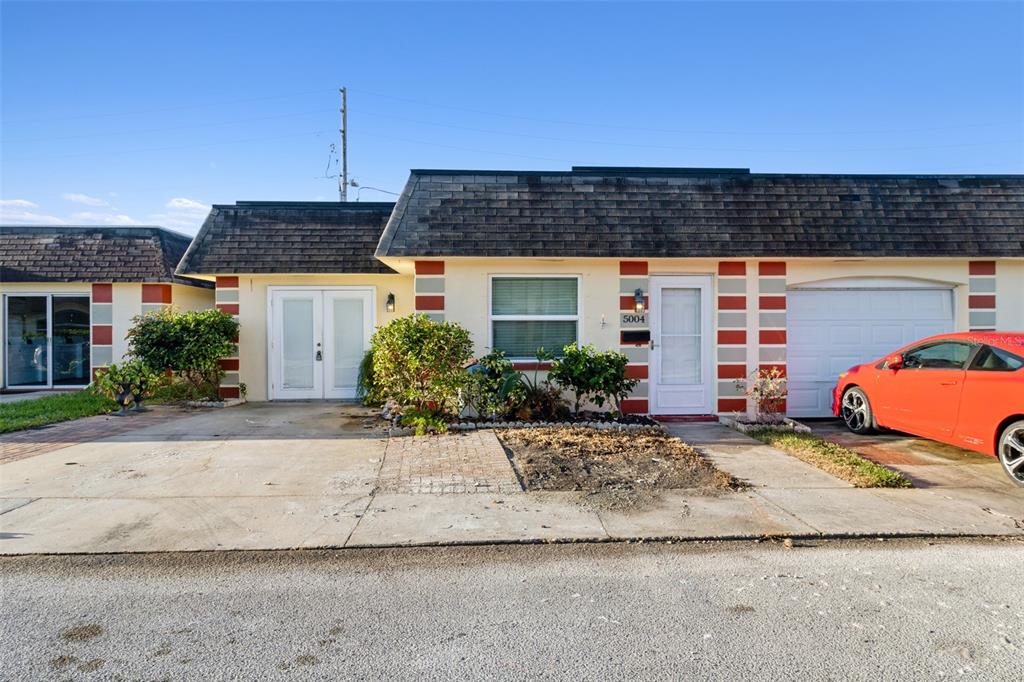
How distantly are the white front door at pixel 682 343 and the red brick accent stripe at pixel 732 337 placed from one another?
195 mm

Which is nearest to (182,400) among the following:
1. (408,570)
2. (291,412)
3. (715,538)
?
(291,412)

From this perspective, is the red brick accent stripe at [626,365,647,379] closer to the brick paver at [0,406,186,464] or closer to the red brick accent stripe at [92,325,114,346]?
the brick paver at [0,406,186,464]

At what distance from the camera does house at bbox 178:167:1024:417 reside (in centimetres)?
1067

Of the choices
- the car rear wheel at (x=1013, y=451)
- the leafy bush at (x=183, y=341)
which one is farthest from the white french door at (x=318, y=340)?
the car rear wheel at (x=1013, y=451)

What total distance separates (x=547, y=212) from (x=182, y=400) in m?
7.87

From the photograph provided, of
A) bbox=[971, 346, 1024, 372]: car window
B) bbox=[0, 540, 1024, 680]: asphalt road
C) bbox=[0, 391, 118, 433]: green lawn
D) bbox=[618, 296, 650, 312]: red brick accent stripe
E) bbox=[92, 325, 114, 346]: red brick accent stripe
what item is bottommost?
bbox=[0, 540, 1024, 680]: asphalt road

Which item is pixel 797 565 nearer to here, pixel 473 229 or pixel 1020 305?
pixel 473 229

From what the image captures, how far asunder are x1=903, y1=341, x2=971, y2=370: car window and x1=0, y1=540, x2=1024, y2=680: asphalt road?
11.5 ft

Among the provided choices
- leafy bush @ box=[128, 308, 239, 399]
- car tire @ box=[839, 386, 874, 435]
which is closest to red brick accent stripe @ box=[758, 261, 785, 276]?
car tire @ box=[839, 386, 874, 435]

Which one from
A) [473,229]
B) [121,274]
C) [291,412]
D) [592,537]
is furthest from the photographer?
[121,274]

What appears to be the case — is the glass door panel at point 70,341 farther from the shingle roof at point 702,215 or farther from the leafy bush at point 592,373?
the leafy bush at point 592,373

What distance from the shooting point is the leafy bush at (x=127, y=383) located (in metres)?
11.6

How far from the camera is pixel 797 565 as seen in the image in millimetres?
4816

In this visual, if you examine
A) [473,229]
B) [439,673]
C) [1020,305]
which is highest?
[473,229]
